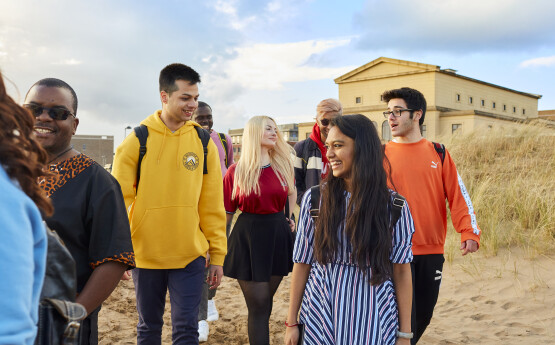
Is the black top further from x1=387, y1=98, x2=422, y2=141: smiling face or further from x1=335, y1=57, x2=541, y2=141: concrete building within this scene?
x1=335, y1=57, x2=541, y2=141: concrete building

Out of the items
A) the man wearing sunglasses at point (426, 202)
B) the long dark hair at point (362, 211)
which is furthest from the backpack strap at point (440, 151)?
the long dark hair at point (362, 211)

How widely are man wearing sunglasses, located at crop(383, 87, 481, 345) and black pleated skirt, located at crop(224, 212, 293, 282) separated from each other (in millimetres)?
1108

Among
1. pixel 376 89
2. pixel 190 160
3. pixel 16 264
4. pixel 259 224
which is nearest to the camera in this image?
pixel 16 264

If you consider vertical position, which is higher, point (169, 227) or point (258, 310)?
point (169, 227)

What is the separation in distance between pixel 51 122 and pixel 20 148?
4.23 feet

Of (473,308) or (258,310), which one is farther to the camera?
(473,308)

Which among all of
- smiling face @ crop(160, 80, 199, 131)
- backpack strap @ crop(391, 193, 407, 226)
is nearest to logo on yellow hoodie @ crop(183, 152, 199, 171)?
smiling face @ crop(160, 80, 199, 131)

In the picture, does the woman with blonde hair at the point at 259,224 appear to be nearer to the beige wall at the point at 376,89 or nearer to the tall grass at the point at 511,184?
the tall grass at the point at 511,184

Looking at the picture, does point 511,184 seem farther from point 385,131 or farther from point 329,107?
point 385,131

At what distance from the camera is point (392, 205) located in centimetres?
266

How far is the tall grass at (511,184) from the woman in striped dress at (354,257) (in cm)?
584

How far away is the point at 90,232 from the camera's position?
86.8 inches

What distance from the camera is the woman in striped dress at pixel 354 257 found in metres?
2.53

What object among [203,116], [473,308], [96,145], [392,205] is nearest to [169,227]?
[392,205]
